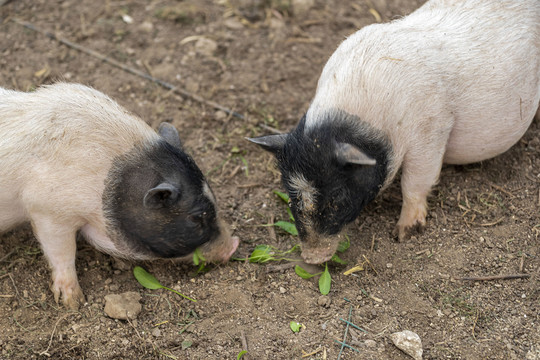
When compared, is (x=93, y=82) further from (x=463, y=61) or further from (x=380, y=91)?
(x=463, y=61)

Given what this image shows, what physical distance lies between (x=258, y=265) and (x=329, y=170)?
1.15 metres

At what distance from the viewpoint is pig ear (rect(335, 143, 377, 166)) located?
13.8ft

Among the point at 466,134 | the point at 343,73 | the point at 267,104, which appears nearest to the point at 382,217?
the point at 466,134

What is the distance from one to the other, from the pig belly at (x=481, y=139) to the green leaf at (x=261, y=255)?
74.5 inches

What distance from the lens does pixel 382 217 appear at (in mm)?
5352

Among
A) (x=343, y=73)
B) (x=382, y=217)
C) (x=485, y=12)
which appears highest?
(x=485, y=12)

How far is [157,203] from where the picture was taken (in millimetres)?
4527

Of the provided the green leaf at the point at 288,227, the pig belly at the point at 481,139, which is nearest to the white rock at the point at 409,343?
the green leaf at the point at 288,227

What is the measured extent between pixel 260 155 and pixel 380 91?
1769 mm

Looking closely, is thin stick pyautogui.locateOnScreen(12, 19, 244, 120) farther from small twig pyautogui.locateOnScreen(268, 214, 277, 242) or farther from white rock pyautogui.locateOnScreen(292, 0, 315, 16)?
white rock pyautogui.locateOnScreen(292, 0, 315, 16)

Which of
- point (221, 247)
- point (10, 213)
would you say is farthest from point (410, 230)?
point (10, 213)

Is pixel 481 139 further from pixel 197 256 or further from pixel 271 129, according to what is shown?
pixel 197 256

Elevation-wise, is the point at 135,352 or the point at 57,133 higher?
the point at 57,133

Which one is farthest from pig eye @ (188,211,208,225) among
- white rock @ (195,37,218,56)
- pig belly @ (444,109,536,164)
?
white rock @ (195,37,218,56)
